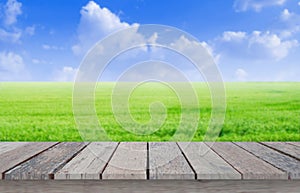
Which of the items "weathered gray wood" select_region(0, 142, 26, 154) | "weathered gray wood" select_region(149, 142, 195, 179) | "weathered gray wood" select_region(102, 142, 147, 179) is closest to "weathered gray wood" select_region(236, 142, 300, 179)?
"weathered gray wood" select_region(149, 142, 195, 179)

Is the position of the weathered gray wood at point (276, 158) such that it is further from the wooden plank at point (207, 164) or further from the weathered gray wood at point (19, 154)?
the weathered gray wood at point (19, 154)

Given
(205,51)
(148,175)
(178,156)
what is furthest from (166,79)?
(148,175)

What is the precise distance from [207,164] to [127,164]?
393 mm

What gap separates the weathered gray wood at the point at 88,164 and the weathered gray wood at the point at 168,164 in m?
0.24

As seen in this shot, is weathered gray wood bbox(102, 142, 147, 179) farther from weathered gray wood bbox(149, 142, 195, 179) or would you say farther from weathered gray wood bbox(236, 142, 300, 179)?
weathered gray wood bbox(236, 142, 300, 179)

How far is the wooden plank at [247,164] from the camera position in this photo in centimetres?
153

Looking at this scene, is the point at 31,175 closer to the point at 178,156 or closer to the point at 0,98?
the point at 178,156

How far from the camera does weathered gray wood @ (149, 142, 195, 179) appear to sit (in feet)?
5.01

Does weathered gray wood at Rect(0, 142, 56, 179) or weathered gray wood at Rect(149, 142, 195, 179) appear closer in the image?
weathered gray wood at Rect(149, 142, 195, 179)

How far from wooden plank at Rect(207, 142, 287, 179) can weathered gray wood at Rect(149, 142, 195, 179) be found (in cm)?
24

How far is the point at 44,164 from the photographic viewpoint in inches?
67.2

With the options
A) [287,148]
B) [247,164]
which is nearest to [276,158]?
[247,164]

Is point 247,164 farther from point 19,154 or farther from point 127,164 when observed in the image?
point 19,154

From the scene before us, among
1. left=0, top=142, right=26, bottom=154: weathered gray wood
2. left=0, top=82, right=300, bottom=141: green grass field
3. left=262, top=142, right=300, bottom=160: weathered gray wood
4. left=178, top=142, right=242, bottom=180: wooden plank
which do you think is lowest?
left=0, top=82, right=300, bottom=141: green grass field
